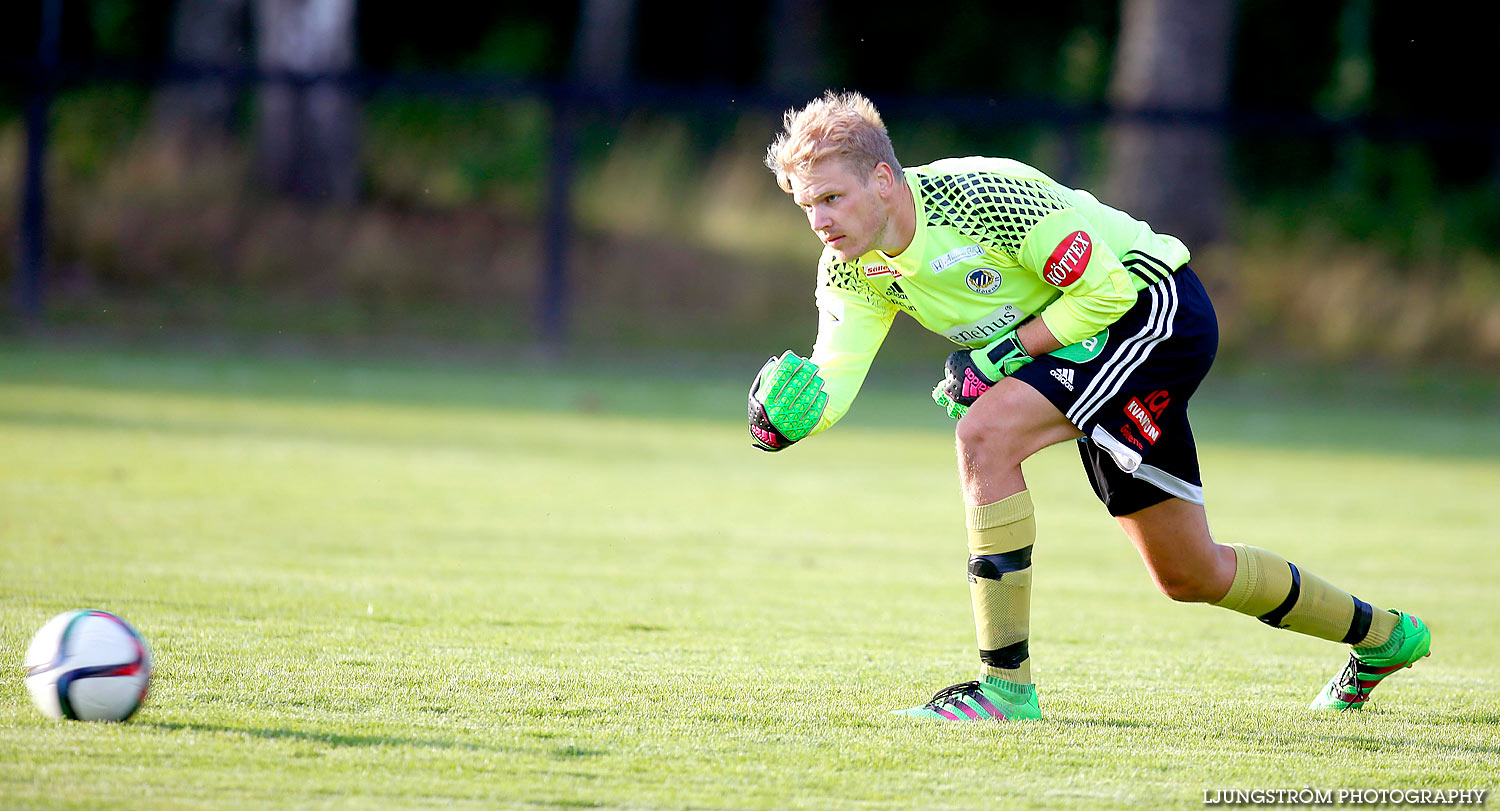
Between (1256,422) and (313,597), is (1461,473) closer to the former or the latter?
(1256,422)

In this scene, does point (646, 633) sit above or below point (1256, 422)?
above

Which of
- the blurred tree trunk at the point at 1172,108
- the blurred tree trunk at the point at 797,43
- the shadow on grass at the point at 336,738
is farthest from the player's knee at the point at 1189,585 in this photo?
the blurred tree trunk at the point at 797,43

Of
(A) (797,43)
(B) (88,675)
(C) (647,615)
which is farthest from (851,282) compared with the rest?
(A) (797,43)

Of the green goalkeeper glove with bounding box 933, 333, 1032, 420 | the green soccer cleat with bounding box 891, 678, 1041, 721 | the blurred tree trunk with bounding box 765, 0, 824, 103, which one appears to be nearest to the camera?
the green soccer cleat with bounding box 891, 678, 1041, 721

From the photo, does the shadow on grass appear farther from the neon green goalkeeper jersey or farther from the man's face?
the man's face

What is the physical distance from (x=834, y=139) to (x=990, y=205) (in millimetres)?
503

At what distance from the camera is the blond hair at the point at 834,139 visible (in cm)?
434

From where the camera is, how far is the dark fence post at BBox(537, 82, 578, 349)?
18031 millimetres

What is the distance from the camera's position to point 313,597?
582 cm

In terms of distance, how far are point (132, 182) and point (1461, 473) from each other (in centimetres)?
1613

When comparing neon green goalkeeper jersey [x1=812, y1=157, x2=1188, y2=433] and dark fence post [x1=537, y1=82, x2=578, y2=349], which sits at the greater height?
neon green goalkeeper jersey [x1=812, y1=157, x2=1188, y2=433]

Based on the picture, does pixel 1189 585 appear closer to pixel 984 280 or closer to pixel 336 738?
pixel 984 280

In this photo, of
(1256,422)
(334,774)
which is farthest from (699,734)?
(1256,422)

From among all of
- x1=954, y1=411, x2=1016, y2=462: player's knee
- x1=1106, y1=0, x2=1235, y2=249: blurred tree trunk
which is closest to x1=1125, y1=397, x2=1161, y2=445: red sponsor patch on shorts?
x1=954, y1=411, x2=1016, y2=462: player's knee
